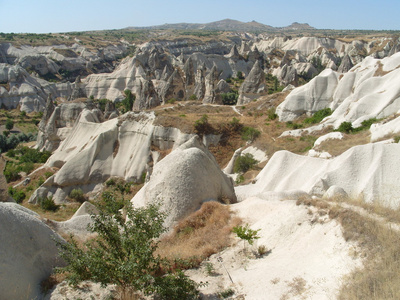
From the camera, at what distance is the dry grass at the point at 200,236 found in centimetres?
741

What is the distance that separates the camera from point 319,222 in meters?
6.90

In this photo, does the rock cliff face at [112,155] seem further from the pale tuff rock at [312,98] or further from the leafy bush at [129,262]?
the leafy bush at [129,262]

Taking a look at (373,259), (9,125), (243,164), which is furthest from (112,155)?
(9,125)

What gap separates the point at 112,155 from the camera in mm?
23969

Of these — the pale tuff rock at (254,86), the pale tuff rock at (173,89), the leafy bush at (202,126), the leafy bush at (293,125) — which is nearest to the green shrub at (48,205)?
the leafy bush at (202,126)

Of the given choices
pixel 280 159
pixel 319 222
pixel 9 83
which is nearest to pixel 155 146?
pixel 280 159

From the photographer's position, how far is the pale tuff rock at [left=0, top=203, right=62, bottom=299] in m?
5.64

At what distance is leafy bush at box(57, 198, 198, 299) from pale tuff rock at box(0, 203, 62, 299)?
0.62m

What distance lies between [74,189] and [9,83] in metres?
45.6

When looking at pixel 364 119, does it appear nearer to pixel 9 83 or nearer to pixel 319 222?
pixel 319 222

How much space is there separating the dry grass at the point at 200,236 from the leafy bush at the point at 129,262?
3.75 feet

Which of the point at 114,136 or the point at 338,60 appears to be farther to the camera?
the point at 338,60

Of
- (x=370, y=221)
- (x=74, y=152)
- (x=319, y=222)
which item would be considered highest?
(x=370, y=221)

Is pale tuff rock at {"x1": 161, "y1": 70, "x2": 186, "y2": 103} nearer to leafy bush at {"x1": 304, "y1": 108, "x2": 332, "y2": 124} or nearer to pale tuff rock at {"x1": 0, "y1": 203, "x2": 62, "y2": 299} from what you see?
leafy bush at {"x1": 304, "y1": 108, "x2": 332, "y2": 124}
